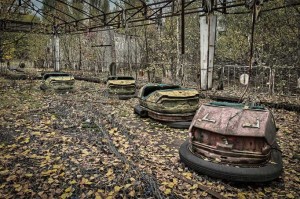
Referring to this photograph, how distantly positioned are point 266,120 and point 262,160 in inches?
19.1

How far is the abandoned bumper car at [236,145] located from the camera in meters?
2.89

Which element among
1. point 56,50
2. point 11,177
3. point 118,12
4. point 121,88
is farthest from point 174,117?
point 56,50

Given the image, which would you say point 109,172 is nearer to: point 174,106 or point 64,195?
point 64,195

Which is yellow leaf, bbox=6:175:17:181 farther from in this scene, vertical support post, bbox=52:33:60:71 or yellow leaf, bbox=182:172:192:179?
vertical support post, bbox=52:33:60:71

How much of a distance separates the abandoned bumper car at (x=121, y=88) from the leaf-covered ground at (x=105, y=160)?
2.48 m

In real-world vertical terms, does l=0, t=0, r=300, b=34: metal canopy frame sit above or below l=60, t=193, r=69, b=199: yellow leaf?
above

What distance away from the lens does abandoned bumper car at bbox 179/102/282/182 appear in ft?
9.48

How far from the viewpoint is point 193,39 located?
17984 mm

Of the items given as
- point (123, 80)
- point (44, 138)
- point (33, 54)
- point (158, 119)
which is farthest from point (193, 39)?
point (33, 54)

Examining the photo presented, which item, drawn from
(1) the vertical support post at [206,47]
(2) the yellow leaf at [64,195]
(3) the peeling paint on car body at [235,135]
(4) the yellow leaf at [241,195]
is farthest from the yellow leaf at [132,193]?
(1) the vertical support post at [206,47]

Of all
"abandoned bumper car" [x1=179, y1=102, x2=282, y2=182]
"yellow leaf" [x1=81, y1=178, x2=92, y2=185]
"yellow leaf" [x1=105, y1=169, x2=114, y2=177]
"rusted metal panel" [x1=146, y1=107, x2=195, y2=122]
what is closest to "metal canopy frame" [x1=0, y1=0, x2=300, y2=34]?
"rusted metal panel" [x1=146, y1=107, x2=195, y2=122]

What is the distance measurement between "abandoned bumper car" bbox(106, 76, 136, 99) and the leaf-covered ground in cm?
248

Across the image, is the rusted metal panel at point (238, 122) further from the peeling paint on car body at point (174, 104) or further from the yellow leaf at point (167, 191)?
the peeling paint on car body at point (174, 104)

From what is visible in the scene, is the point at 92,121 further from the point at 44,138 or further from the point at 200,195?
the point at 200,195
